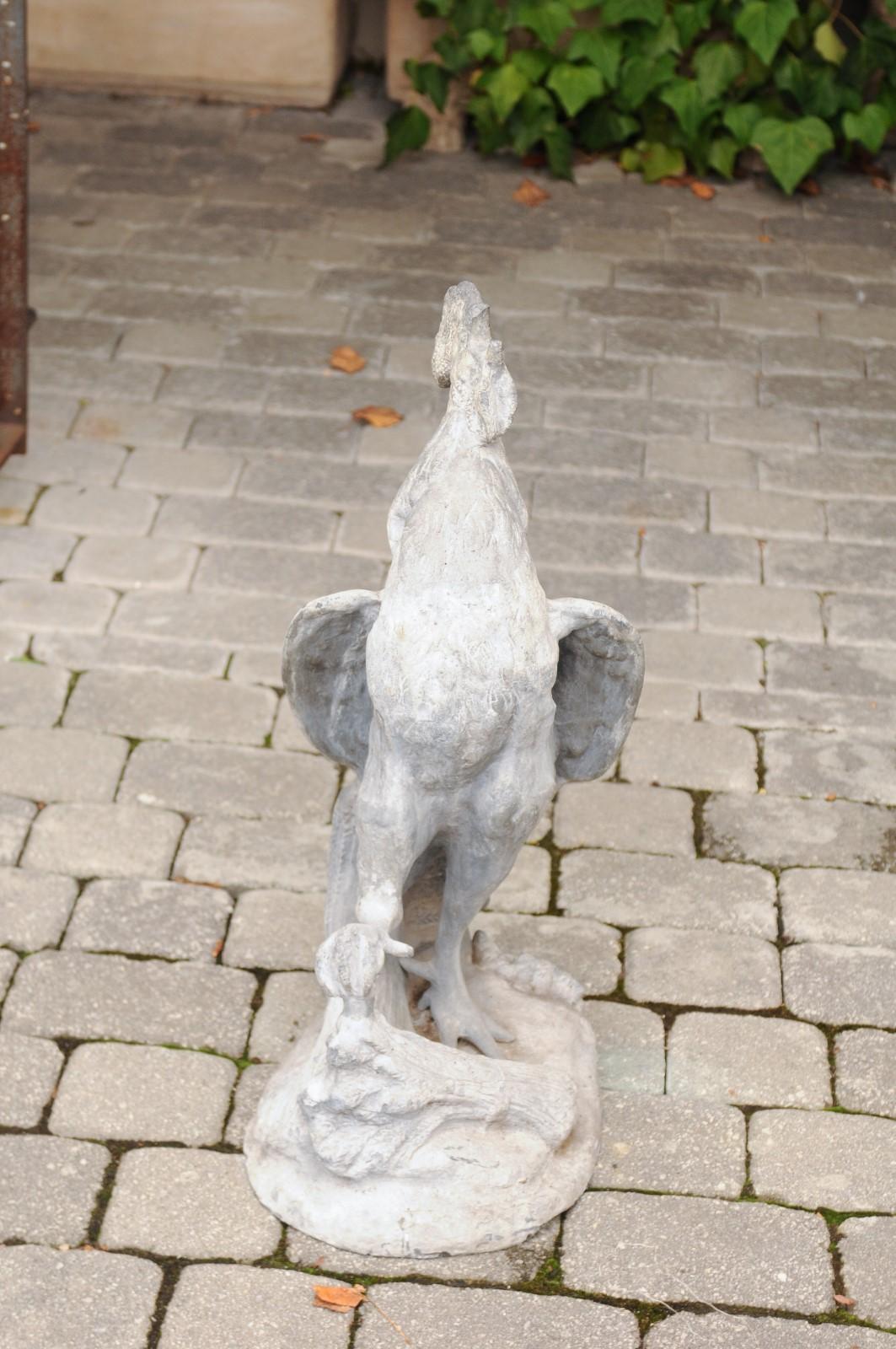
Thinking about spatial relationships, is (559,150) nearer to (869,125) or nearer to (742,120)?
(742,120)

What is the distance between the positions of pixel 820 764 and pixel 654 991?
107cm

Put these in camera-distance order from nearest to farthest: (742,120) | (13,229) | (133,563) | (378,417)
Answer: (133,563) → (13,229) → (378,417) → (742,120)

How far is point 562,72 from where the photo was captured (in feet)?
25.5

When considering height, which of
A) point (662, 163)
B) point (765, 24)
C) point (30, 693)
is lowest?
point (30, 693)

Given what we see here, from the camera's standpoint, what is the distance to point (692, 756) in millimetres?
4898

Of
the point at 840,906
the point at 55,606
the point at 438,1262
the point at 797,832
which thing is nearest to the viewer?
the point at 438,1262

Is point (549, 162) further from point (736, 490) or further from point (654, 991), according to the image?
point (654, 991)

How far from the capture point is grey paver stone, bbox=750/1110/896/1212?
360cm

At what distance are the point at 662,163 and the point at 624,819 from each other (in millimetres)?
4387

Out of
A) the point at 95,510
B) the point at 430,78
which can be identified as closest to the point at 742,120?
the point at 430,78

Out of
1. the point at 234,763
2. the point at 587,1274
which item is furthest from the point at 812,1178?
the point at 234,763

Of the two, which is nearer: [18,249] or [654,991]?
[654,991]

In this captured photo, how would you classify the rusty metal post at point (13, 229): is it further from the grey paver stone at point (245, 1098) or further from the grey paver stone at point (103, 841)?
the grey paver stone at point (245, 1098)

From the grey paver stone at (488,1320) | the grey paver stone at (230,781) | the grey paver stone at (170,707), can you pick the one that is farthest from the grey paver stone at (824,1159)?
the grey paver stone at (170,707)
